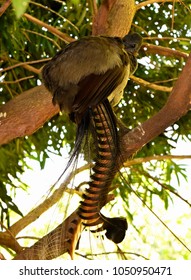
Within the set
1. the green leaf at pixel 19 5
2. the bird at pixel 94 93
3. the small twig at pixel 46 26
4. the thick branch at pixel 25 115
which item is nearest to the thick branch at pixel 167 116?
the bird at pixel 94 93

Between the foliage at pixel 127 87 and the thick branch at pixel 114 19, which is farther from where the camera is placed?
the foliage at pixel 127 87

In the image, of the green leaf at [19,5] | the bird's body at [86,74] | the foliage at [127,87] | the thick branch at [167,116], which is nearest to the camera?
the green leaf at [19,5]

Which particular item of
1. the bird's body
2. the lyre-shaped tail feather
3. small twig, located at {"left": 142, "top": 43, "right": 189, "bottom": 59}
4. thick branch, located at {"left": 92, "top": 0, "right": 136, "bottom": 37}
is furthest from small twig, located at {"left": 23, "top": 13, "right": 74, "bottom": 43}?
the lyre-shaped tail feather

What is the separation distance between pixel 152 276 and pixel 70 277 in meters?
0.14

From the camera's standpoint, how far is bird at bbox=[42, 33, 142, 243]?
90 centimetres

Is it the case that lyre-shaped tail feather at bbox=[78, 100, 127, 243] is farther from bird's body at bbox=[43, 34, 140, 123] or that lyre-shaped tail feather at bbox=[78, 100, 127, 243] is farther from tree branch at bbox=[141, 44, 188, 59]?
tree branch at bbox=[141, 44, 188, 59]

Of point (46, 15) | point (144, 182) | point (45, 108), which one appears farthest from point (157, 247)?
point (45, 108)

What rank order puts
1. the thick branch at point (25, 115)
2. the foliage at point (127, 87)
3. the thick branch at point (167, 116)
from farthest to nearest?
the foliage at point (127, 87)
the thick branch at point (25, 115)
the thick branch at point (167, 116)

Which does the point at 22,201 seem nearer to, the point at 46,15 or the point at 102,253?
the point at 46,15

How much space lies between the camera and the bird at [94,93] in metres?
0.90

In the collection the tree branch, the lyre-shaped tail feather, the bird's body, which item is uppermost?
the tree branch

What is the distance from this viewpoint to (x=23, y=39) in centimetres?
167

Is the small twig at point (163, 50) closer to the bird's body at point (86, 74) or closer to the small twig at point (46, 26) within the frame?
the small twig at point (46, 26)

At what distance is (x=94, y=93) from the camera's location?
89 cm
